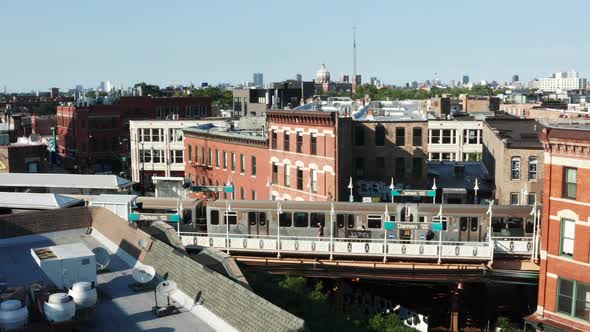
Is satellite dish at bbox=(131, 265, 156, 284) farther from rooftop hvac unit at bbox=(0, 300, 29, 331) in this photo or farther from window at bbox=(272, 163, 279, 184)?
window at bbox=(272, 163, 279, 184)

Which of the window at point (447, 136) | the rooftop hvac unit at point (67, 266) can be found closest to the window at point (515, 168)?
the window at point (447, 136)

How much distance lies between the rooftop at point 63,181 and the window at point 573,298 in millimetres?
34158

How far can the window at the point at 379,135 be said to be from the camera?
178 ft

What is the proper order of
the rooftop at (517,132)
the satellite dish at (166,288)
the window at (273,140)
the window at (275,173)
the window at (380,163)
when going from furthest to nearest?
the window at (273,140) → the window at (275,173) → the window at (380,163) → the rooftop at (517,132) → the satellite dish at (166,288)

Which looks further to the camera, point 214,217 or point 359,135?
point 359,135

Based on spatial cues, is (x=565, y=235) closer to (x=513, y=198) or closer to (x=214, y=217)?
(x=513, y=198)

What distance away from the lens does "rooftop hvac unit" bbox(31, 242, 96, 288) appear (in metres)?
18.8

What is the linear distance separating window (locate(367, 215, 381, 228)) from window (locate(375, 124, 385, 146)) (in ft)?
47.2

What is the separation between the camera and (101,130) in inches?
3836

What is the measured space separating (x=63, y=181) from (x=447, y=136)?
163 feet

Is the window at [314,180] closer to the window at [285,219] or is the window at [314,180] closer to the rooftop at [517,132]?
the window at [285,219]

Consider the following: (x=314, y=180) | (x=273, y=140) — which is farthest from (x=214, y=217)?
(x=273, y=140)

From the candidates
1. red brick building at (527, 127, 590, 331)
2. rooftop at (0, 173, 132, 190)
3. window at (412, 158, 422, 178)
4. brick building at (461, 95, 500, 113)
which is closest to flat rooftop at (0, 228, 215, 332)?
red brick building at (527, 127, 590, 331)

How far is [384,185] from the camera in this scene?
176 ft
